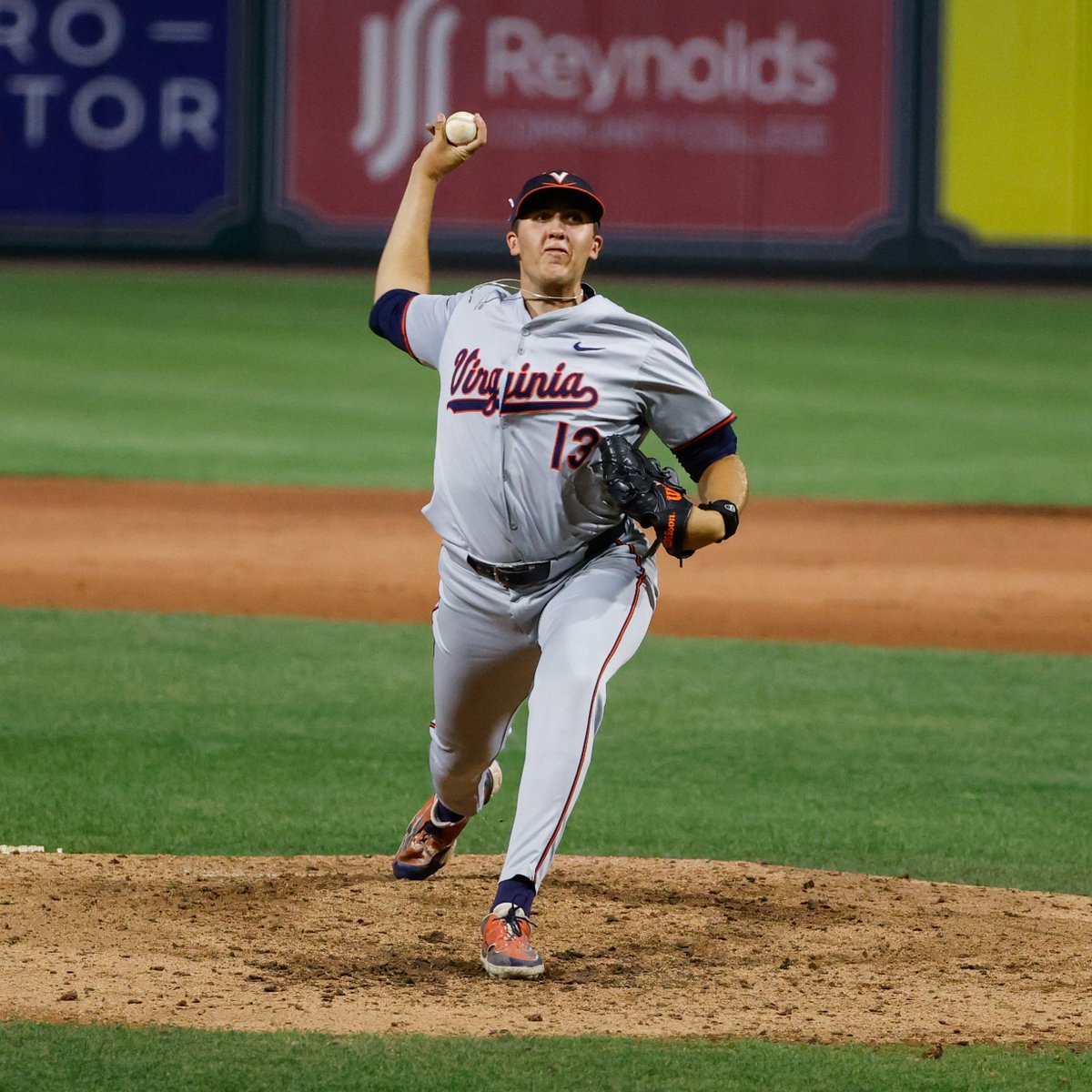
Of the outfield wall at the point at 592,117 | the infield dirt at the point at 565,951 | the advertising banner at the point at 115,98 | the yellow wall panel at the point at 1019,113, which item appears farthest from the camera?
the advertising banner at the point at 115,98

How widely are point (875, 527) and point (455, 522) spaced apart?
702cm

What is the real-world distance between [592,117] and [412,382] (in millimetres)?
5963

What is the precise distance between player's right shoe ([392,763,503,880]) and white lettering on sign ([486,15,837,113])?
17.5 meters

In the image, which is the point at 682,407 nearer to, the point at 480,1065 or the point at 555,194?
the point at 555,194

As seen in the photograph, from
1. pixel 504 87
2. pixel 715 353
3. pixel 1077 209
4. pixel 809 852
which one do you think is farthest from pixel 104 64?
pixel 809 852

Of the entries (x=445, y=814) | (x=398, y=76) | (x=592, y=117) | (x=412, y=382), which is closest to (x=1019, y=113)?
(x=592, y=117)

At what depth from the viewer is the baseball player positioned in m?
4.27

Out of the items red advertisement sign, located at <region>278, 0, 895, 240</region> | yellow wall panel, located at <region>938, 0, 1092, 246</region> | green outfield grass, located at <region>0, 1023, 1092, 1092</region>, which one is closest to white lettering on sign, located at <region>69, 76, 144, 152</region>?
red advertisement sign, located at <region>278, 0, 895, 240</region>

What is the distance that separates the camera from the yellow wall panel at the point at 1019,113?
2136 cm

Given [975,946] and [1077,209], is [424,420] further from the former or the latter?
[975,946]

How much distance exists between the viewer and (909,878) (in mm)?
5266

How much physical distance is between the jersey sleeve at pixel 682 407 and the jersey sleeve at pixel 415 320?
1.76ft

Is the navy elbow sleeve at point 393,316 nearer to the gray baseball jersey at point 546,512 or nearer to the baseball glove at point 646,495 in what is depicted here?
the gray baseball jersey at point 546,512

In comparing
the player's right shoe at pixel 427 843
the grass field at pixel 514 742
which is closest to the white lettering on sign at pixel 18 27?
the grass field at pixel 514 742
